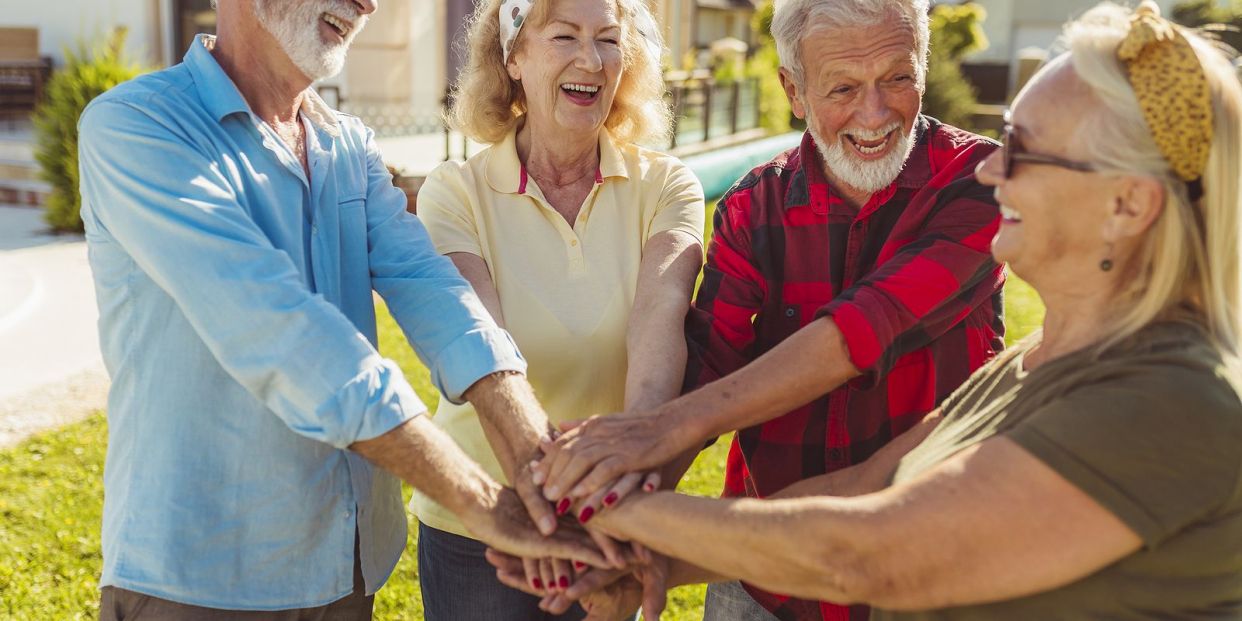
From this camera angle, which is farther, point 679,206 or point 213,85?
point 679,206

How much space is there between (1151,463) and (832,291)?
3.35ft

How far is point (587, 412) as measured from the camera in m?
2.53

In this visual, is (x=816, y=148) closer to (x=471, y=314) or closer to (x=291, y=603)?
(x=471, y=314)

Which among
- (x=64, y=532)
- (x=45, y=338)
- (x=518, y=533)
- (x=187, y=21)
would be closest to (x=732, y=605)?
(x=518, y=533)

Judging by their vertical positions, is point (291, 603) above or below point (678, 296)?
below

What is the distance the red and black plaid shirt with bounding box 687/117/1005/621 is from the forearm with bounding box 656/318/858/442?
0.04m

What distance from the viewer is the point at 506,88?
8.97 ft

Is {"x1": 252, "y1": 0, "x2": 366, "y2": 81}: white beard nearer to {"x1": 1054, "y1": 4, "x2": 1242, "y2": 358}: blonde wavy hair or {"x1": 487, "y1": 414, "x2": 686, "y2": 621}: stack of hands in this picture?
{"x1": 487, "y1": 414, "x2": 686, "y2": 621}: stack of hands

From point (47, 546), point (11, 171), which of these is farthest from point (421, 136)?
point (47, 546)

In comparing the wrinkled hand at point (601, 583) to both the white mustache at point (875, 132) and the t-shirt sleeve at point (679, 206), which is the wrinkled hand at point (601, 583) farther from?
the white mustache at point (875, 132)

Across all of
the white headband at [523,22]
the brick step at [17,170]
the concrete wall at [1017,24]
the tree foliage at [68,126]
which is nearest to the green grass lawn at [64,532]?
the white headband at [523,22]

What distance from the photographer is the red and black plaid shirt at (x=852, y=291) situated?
86.0 inches

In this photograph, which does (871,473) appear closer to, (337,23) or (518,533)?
(518,533)

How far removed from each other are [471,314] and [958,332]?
105 cm
